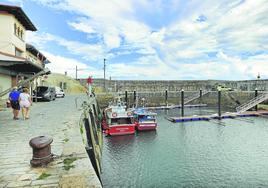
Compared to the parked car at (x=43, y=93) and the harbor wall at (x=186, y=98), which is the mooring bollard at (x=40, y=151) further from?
the harbor wall at (x=186, y=98)

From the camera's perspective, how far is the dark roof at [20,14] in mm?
25531

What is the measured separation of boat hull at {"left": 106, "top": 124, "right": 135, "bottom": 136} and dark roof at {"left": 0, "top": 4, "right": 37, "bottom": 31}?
659 inches

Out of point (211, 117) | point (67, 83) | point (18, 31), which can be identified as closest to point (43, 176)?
point (18, 31)

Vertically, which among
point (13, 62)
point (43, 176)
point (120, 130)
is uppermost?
point (13, 62)

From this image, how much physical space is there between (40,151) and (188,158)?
1477 cm

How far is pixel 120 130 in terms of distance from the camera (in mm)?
26797

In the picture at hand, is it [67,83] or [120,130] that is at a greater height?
[67,83]

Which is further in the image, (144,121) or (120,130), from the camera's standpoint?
(144,121)

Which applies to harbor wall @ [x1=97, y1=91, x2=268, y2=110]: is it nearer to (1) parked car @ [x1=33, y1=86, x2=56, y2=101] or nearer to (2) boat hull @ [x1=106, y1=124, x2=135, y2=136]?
(1) parked car @ [x1=33, y1=86, x2=56, y2=101]

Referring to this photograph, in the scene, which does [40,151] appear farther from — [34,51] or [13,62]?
[34,51]

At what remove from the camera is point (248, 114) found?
42375mm

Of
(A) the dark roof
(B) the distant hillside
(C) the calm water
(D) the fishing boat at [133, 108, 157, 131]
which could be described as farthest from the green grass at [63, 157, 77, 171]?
(B) the distant hillside

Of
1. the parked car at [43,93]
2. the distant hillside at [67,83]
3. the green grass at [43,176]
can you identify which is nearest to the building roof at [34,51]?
the parked car at [43,93]

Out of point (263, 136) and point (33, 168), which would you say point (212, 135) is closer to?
point (263, 136)
